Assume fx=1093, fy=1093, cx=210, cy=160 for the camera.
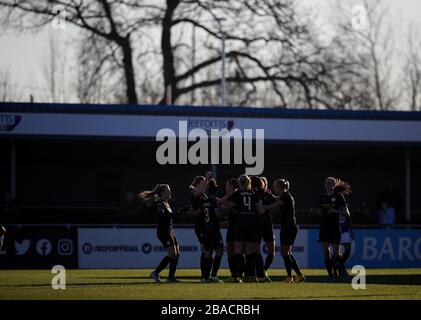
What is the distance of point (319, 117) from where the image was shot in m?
35.3

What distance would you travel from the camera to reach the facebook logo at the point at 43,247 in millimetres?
28672

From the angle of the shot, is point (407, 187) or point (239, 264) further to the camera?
point (407, 187)

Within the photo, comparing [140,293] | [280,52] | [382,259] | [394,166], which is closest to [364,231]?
[382,259]

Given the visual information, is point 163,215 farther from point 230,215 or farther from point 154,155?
point 154,155

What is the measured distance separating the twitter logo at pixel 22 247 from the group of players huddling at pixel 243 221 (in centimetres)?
851

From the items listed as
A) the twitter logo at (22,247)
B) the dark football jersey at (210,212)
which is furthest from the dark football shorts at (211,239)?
the twitter logo at (22,247)

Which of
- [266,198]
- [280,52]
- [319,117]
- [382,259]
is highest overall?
[280,52]

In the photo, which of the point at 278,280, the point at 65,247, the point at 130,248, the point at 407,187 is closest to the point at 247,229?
the point at 278,280

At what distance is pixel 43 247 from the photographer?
94.3 ft

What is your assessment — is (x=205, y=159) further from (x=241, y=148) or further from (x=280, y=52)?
(x=280, y=52)

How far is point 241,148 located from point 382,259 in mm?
6782

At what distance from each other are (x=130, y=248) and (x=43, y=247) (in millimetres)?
2375

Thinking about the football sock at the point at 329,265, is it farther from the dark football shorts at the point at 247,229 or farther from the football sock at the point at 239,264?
the dark football shorts at the point at 247,229

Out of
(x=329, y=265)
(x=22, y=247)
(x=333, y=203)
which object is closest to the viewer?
(x=333, y=203)
